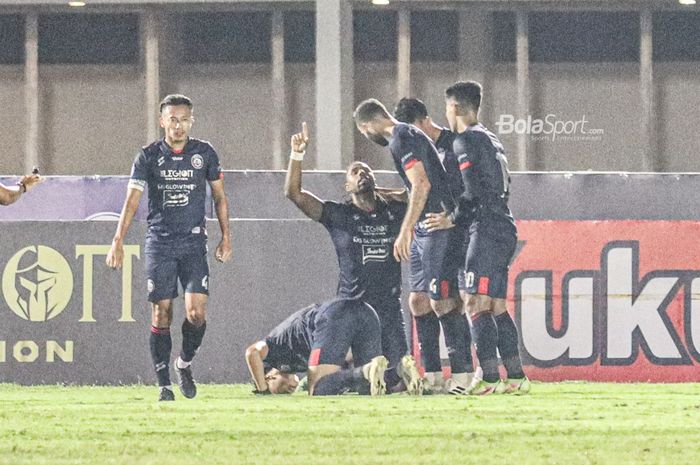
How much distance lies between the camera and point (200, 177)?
1179cm

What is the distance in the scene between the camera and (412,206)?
12305 mm

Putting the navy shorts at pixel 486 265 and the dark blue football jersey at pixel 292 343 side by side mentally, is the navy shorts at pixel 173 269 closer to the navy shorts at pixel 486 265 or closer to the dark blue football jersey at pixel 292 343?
the dark blue football jersey at pixel 292 343

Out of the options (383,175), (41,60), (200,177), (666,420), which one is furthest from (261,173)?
(666,420)

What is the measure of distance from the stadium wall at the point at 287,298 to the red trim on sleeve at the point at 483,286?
1.17 meters

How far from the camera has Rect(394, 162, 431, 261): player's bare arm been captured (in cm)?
1205

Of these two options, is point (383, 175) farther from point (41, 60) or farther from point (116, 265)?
point (41, 60)

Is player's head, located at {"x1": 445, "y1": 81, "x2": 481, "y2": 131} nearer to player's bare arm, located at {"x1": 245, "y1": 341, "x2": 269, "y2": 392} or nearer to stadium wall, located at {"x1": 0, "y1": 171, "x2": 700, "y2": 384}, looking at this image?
stadium wall, located at {"x1": 0, "y1": 171, "x2": 700, "y2": 384}

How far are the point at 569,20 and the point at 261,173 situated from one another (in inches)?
177

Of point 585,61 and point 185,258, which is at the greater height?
point 585,61

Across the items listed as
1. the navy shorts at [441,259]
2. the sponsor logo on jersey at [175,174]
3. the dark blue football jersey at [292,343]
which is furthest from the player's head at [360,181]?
the sponsor logo on jersey at [175,174]

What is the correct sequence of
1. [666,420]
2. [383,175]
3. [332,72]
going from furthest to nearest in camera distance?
[332,72] < [383,175] < [666,420]

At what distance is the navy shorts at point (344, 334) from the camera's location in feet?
40.1

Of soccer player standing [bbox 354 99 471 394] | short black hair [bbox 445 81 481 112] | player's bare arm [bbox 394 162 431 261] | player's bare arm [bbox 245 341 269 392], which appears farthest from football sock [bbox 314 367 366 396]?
short black hair [bbox 445 81 481 112]

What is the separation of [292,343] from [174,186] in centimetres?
155
